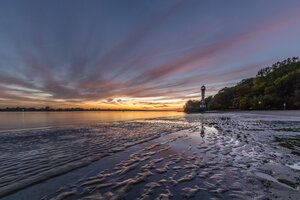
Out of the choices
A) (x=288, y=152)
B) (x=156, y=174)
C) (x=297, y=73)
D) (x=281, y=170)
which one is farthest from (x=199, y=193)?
(x=297, y=73)

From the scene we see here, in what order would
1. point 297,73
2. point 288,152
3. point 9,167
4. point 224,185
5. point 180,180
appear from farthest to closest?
point 297,73 → point 288,152 → point 9,167 → point 180,180 → point 224,185

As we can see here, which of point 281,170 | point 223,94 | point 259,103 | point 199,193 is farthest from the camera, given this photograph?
point 223,94

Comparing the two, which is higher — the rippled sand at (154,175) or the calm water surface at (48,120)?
the rippled sand at (154,175)

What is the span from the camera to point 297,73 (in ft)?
186

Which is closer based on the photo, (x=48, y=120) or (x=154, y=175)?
(x=154, y=175)

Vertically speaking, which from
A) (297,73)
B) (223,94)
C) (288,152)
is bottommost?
(288,152)

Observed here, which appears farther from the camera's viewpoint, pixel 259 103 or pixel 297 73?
pixel 259 103

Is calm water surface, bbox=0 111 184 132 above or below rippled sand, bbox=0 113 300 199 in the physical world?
below

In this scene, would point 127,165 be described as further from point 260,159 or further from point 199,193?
point 260,159

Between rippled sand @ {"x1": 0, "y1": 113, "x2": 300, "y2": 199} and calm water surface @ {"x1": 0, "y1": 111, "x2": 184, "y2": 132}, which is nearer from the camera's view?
rippled sand @ {"x1": 0, "y1": 113, "x2": 300, "y2": 199}

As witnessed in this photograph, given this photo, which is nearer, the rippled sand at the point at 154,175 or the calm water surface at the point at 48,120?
the rippled sand at the point at 154,175

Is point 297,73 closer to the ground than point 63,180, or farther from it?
farther from it

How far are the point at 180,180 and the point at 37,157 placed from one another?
638 cm

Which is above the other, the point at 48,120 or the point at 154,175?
the point at 154,175
